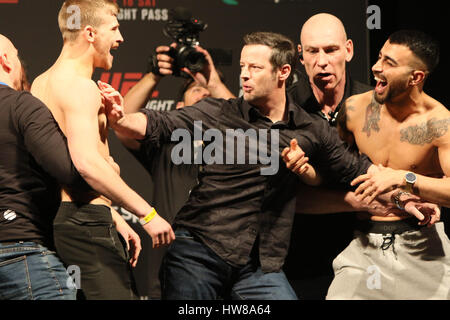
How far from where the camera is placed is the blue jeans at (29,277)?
2.42 metres

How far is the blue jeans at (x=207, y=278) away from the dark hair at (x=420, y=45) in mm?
1363

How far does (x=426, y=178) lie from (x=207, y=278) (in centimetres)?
114

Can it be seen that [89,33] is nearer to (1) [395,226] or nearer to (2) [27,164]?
(2) [27,164]

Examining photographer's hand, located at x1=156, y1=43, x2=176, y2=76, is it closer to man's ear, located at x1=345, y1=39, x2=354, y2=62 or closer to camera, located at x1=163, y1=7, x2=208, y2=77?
camera, located at x1=163, y1=7, x2=208, y2=77

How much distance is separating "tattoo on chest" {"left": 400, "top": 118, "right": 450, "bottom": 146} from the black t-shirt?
1.67 meters

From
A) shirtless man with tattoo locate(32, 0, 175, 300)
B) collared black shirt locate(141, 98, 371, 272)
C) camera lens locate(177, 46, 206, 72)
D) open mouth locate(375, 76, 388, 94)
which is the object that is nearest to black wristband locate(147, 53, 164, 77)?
camera lens locate(177, 46, 206, 72)

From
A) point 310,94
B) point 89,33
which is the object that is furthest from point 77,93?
point 310,94

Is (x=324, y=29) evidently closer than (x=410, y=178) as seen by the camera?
No

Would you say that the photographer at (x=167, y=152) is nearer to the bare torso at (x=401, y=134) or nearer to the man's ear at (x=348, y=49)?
the man's ear at (x=348, y=49)

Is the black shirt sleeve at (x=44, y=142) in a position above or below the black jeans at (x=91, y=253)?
above

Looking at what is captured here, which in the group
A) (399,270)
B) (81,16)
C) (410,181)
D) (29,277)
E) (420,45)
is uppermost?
(81,16)

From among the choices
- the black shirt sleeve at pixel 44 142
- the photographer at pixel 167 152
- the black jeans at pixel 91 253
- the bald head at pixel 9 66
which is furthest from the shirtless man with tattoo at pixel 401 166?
the bald head at pixel 9 66

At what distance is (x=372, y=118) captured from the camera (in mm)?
3297
